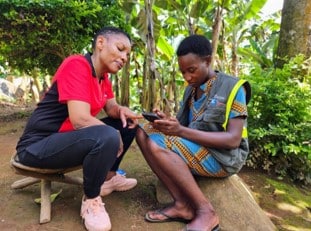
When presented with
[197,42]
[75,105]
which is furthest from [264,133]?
[75,105]

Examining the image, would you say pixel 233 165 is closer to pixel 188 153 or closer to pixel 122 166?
pixel 188 153

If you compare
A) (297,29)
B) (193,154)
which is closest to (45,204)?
(193,154)

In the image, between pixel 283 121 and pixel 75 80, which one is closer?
pixel 75 80

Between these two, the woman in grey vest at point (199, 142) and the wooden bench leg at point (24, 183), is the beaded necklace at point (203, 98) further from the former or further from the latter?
the wooden bench leg at point (24, 183)

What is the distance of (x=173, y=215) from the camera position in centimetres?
231

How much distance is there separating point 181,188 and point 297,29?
255 cm

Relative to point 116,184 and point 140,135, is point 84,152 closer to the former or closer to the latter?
point 140,135

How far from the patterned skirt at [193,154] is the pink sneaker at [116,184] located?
0.52 meters

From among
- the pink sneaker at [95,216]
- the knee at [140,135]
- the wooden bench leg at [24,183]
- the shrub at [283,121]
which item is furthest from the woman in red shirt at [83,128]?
the shrub at [283,121]

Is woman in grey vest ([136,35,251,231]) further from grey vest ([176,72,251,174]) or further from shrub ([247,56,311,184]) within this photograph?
shrub ([247,56,311,184])

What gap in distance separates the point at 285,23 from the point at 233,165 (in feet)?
7.59

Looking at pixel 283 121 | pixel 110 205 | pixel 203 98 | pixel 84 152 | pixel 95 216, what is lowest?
pixel 110 205

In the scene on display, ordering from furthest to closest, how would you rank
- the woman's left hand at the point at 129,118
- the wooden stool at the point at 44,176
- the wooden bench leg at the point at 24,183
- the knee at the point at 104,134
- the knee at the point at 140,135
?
1. the wooden bench leg at the point at 24,183
2. the woman's left hand at the point at 129,118
3. the knee at the point at 140,135
4. the wooden stool at the point at 44,176
5. the knee at the point at 104,134

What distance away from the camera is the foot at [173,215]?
230 centimetres
